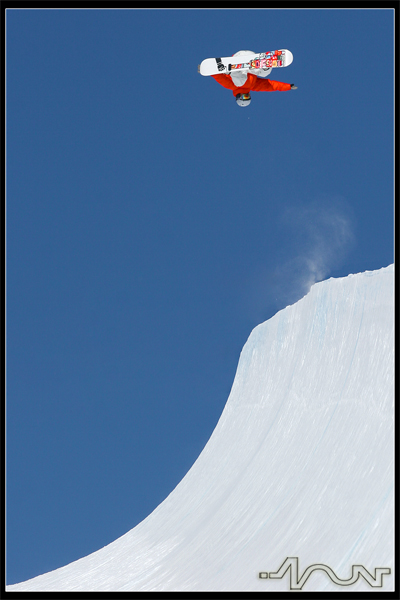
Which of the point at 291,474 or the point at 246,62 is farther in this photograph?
the point at 291,474

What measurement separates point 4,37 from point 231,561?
11.6 m

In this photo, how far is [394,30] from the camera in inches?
591

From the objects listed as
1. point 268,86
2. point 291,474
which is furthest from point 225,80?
point 291,474

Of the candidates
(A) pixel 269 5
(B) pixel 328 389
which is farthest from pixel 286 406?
(A) pixel 269 5

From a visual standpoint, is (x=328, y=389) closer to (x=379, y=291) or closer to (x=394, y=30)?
(x=379, y=291)

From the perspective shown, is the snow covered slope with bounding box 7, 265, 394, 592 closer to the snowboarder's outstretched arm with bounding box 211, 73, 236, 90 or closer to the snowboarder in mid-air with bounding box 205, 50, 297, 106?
the snowboarder in mid-air with bounding box 205, 50, 297, 106

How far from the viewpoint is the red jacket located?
53.7 ft

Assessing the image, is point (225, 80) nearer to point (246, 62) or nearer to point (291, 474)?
point (246, 62)

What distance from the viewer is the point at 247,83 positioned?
16438 millimetres

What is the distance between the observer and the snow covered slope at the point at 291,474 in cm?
1598

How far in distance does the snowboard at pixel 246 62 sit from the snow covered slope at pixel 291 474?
6.34 metres

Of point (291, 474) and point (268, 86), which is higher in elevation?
point (268, 86)

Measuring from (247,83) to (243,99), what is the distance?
33 centimetres

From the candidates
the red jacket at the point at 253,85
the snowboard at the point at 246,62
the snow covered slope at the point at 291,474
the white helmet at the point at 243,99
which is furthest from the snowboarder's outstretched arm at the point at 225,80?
the snow covered slope at the point at 291,474
